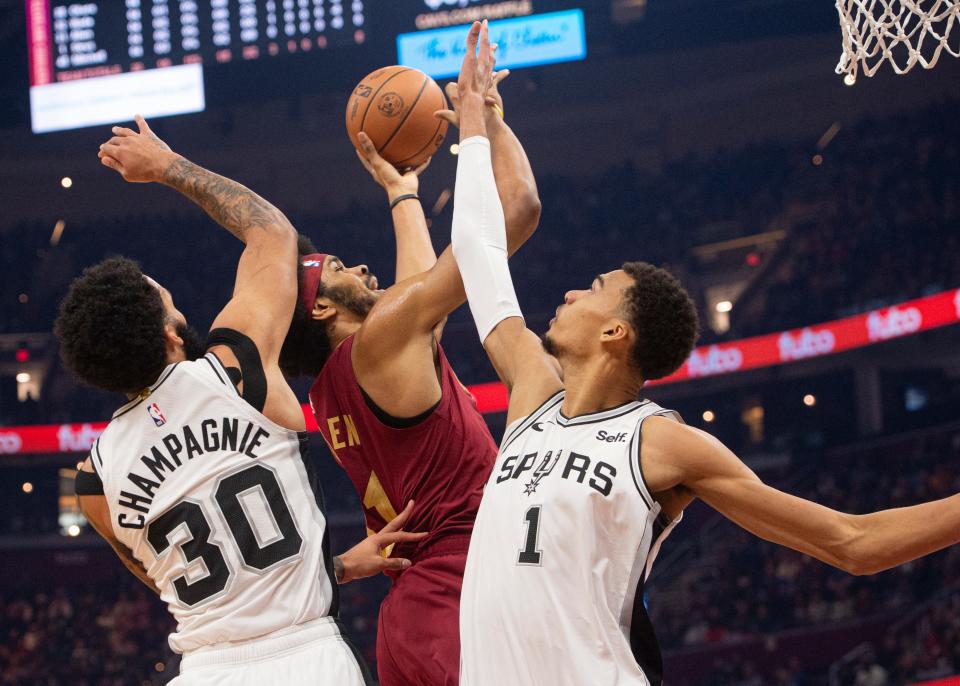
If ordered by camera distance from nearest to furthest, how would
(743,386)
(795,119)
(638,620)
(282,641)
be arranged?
(638,620), (282,641), (743,386), (795,119)

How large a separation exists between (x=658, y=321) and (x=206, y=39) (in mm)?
11311

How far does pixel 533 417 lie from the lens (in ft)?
8.93

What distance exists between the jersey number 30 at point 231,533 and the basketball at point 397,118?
1.37m

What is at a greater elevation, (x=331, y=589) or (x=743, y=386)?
(x=331, y=589)

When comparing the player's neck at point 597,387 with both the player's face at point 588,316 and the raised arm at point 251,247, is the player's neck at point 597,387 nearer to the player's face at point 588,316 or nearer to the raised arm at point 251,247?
the player's face at point 588,316

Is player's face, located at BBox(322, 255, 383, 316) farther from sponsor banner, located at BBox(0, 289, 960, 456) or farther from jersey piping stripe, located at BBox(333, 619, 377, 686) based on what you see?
sponsor banner, located at BBox(0, 289, 960, 456)

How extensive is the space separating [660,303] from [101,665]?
49.8 feet

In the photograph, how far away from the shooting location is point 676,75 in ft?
64.1

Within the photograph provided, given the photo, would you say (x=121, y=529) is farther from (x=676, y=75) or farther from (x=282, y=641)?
(x=676, y=75)

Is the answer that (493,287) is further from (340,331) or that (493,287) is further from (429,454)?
(340,331)

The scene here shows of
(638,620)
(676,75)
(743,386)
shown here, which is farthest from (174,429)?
(676,75)

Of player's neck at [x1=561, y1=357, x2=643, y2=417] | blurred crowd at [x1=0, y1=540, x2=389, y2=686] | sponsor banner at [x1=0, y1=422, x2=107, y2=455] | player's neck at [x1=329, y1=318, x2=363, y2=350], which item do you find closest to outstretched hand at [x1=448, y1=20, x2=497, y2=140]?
player's neck at [x1=329, y1=318, x2=363, y2=350]

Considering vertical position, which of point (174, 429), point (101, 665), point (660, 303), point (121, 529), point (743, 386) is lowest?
point (101, 665)

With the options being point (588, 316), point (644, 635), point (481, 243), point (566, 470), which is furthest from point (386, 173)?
point (644, 635)
